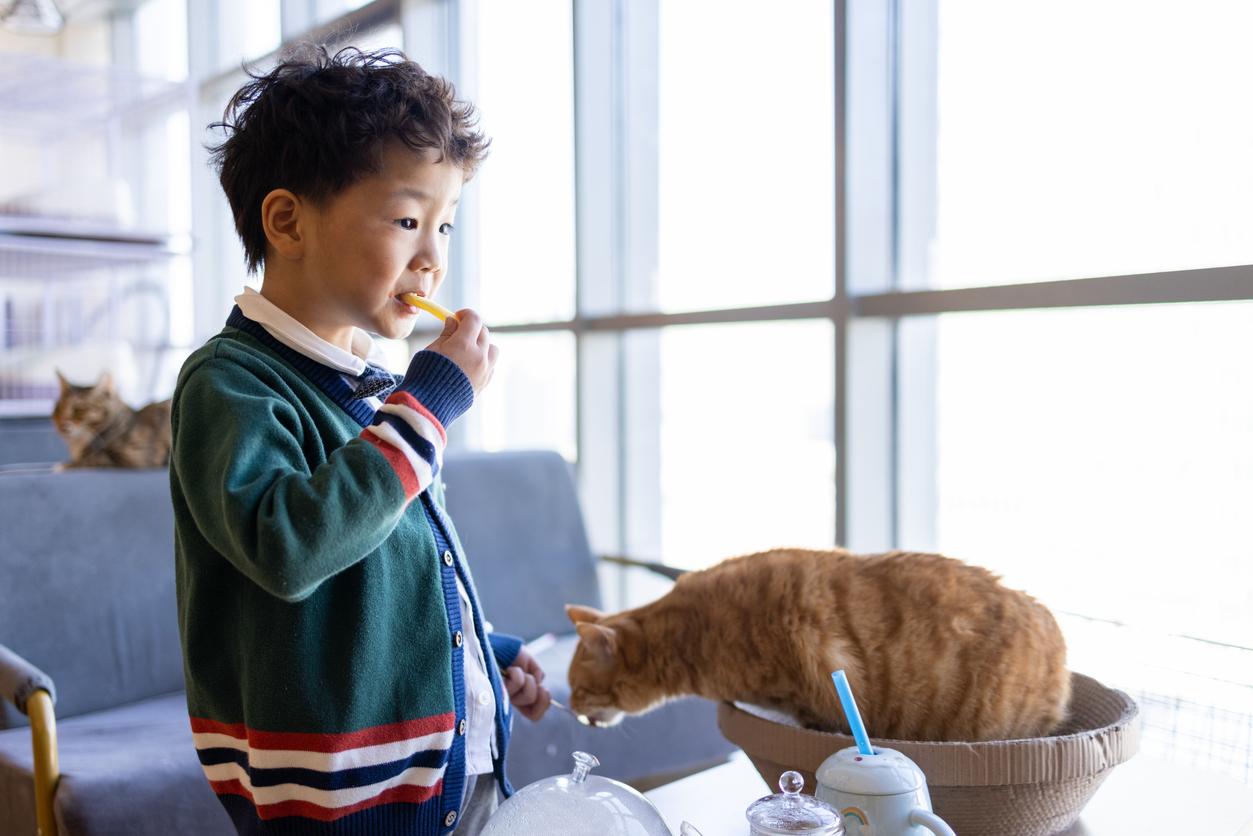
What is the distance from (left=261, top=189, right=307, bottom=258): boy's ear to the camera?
88 centimetres

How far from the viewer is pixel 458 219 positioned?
11.1 ft

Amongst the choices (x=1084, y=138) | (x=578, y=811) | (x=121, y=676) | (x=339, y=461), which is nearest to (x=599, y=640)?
(x=578, y=811)

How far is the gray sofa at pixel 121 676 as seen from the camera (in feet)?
4.86

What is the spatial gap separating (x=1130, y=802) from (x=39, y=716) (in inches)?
52.1

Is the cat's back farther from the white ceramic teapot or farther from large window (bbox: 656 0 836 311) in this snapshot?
large window (bbox: 656 0 836 311)

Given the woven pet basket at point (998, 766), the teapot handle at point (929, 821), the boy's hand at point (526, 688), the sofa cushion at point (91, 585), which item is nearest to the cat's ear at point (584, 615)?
the boy's hand at point (526, 688)

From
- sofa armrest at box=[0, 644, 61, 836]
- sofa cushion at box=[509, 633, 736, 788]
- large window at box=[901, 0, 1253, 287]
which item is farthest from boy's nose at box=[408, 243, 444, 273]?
large window at box=[901, 0, 1253, 287]

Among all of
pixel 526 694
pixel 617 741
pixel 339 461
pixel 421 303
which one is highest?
pixel 421 303

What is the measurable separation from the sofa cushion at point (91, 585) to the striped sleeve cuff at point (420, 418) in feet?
4.35

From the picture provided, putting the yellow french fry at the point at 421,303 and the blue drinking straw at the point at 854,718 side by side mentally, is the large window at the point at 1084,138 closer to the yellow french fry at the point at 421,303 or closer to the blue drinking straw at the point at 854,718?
the blue drinking straw at the point at 854,718

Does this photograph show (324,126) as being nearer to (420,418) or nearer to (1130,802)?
(420,418)

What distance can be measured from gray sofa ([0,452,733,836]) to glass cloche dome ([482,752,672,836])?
88 centimetres

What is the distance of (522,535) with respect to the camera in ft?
7.87

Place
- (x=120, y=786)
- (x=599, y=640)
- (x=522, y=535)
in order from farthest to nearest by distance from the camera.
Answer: (x=522, y=535)
(x=120, y=786)
(x=599, y=640)
